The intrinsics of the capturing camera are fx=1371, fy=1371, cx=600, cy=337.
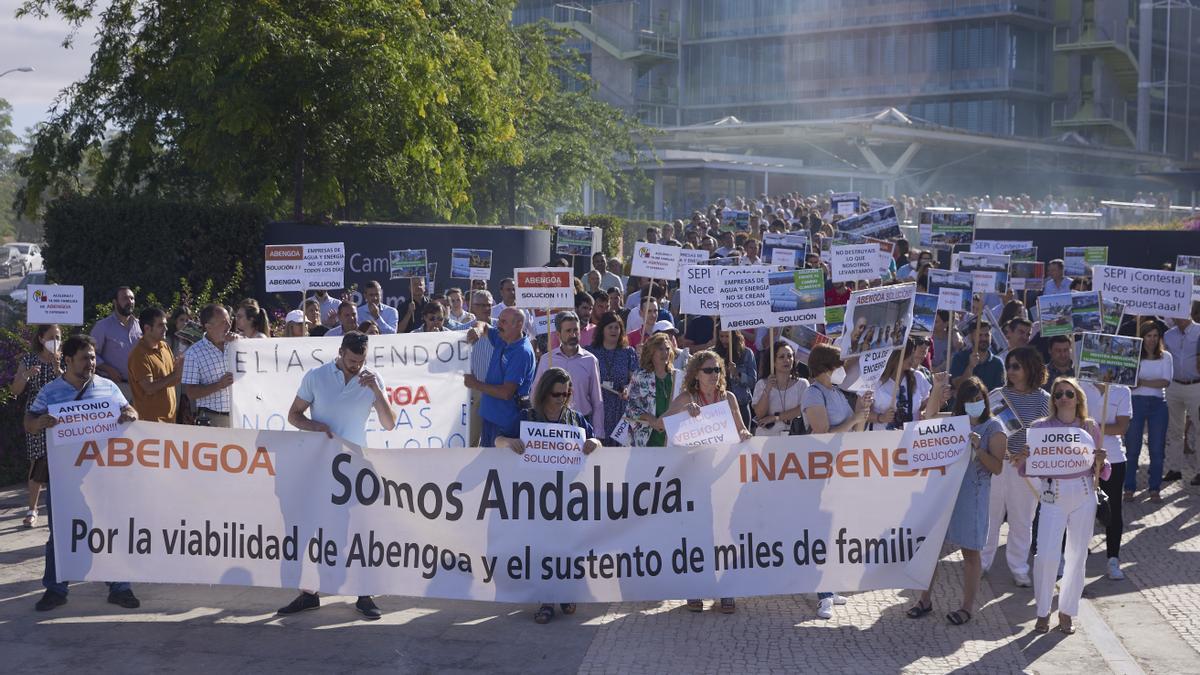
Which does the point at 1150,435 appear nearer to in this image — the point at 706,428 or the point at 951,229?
the point at 706,428

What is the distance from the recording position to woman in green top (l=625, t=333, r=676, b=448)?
9586mm

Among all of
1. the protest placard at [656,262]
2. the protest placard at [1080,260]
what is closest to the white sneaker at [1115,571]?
the protest placard at [656,262]

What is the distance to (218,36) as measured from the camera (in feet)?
58.9

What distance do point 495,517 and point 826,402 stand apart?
7.71 feet

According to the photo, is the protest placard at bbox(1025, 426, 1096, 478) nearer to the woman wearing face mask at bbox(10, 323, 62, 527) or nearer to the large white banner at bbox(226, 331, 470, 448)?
the large white banner at bbox(226, 331, 470, 448)

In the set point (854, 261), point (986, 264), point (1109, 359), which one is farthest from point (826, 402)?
point (986, 264)

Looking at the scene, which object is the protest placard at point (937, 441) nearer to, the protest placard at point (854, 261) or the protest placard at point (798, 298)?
the protest placard at point (798, 298)

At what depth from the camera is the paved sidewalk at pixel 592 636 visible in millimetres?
7629

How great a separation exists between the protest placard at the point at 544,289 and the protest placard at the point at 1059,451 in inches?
169

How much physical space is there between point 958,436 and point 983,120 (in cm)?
5908

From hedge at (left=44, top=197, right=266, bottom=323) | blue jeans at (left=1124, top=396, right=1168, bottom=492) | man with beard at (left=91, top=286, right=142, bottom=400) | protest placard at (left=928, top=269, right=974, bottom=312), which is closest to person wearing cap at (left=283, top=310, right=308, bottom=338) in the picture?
man with beard at (left=91, top=286, right=142, bottom=400)

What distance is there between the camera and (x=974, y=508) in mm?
8539

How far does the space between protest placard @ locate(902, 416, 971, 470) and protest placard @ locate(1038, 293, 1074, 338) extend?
346 centimetres

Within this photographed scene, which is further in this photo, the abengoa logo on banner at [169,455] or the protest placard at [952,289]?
the protest placard at [952,289]
